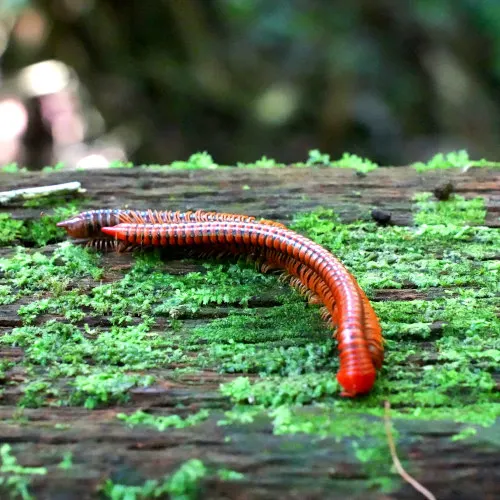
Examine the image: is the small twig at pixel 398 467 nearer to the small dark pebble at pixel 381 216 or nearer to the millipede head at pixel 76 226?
the small dark pebble at pixel 381 216

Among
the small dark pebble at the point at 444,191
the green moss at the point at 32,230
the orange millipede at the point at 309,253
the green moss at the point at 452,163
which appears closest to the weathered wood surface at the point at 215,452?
the orange millipede at the point at 309,253

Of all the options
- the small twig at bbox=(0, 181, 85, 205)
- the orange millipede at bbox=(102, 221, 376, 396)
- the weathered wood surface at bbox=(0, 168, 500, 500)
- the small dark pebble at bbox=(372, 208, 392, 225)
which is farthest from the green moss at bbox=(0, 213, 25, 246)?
the small dark pebble at bbox=(372, 208, 392, 225)

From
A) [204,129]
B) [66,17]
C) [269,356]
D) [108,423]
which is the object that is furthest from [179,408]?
[66,17]

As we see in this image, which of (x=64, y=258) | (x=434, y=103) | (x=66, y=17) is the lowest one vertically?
(x=64, y=258)

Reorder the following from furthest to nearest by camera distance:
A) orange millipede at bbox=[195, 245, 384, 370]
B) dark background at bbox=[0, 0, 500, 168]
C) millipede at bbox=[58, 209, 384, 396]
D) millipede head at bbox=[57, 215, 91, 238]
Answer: dark background at bbox=[0, 0, 500, 168] < millipede head at bbox=[57, 215, 91, 238] < orange millipede at bbox=[195, 245, 384, 370] < millipede at bbox=[58, 209, 384, 396]

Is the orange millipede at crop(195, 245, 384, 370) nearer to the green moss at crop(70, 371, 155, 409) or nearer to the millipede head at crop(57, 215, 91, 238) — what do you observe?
the millipede head at crop(57, 215, 91, 238)

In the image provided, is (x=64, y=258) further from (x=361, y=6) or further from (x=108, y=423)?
(x=361, y=6)

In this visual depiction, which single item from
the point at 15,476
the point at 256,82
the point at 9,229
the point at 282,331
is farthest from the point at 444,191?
the point at 256,82
